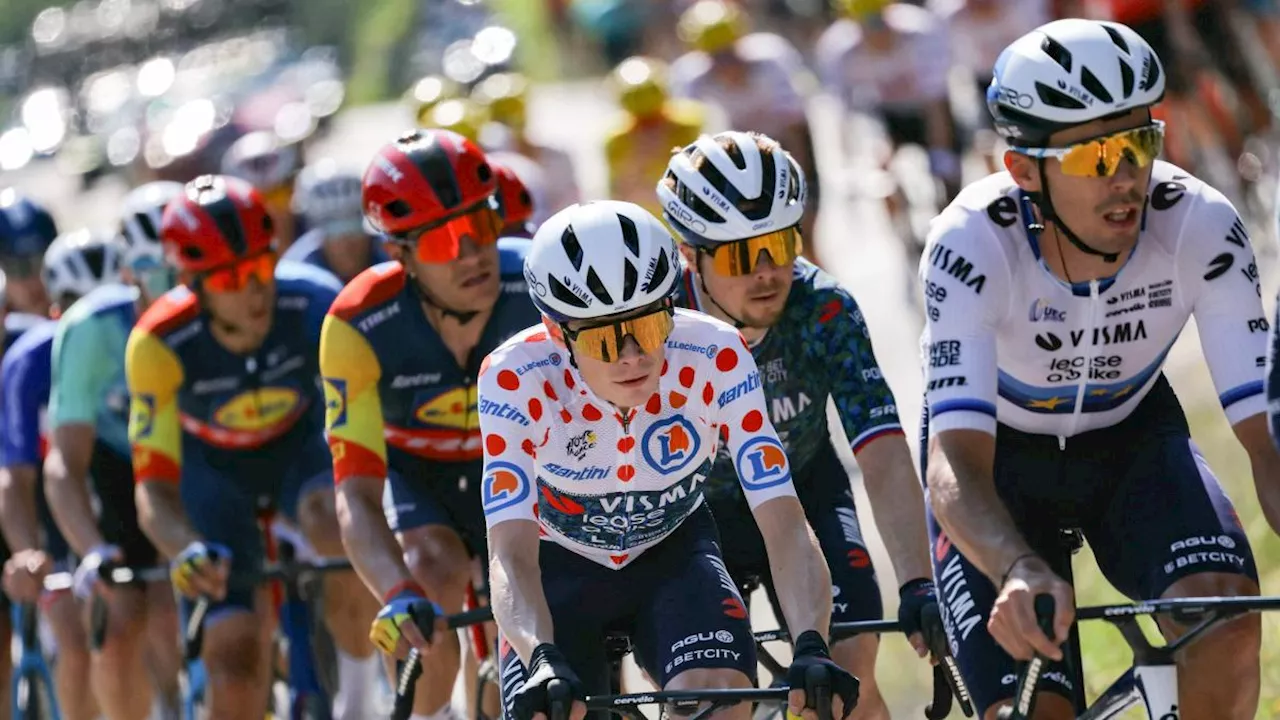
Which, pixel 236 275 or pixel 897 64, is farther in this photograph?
pixel 897 64

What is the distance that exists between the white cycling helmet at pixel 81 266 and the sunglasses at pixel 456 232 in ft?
13.6

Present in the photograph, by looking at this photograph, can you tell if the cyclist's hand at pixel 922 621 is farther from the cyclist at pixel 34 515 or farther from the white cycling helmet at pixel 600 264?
the cyclist at pixel 34 515

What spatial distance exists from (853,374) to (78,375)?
13.4ft

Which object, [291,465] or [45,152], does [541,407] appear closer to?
[291,465]

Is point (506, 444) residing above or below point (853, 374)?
above

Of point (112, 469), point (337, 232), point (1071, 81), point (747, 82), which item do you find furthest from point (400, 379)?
point (747, 82)

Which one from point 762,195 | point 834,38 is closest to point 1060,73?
point 762,195

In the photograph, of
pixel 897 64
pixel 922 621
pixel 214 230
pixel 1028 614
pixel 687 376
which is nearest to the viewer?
pixel 1028 614

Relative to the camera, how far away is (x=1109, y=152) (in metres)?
5.50

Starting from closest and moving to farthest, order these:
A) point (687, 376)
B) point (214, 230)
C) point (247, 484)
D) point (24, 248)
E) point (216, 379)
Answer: point (687, 376) < point (214, 230) < point (216, 379) < point (247, 484) < point (24, 248)

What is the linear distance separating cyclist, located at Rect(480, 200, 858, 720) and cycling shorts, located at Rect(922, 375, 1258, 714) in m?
0.44

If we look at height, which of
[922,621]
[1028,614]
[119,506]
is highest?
[1028,614]

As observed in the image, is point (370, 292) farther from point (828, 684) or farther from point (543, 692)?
point (828, 684)

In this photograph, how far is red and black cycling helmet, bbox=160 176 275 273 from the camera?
28.2ft
